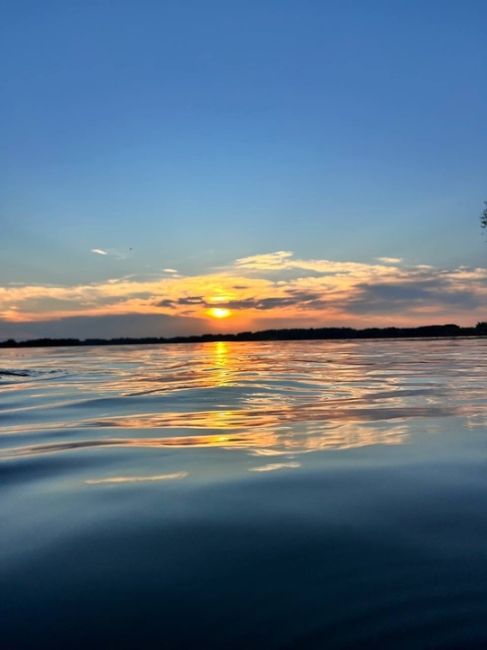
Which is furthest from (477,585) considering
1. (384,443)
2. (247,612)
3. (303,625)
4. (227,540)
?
(384,443)

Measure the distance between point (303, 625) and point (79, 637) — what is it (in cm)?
91

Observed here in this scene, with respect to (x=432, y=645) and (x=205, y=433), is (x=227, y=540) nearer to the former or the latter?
(x=432, y=645)

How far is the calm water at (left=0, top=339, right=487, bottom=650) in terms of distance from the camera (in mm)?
2312

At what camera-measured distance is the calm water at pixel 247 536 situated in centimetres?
231

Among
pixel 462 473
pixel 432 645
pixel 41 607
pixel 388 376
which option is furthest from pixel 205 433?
pixel 388 376

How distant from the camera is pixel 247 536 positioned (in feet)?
11.0

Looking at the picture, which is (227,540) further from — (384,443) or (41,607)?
(384,443)

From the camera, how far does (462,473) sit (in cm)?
478

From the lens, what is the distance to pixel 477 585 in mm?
2596

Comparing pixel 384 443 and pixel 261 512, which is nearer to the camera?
pixel 261 512

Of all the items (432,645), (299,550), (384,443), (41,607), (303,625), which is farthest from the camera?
(384,443)

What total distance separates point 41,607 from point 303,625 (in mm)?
1173

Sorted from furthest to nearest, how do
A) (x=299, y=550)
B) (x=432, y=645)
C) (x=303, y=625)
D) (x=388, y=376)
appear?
(x=388, y=376), (x=299, y=550), (x=303, y=625), (x=432, y=645)

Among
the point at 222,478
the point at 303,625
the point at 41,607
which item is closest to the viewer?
the point at 303,625
